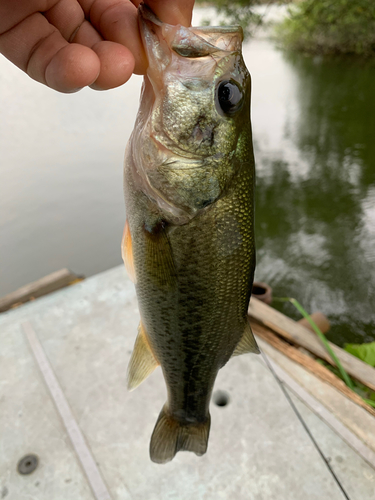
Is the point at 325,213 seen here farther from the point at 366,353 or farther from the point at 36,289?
the point at 36,289

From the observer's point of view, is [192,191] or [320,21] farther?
[320,21]

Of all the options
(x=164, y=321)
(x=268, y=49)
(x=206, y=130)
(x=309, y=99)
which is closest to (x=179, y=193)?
(x=206, y=130)

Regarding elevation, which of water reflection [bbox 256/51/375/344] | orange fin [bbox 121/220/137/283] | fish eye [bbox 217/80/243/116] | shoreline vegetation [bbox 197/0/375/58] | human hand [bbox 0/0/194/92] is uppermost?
shoreline vegetation [bbox 197/0/375/58]

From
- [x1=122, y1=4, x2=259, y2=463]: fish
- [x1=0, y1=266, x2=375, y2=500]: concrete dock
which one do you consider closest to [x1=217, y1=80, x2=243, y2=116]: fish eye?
[x1=122, y1=4, x2=259, y2=463]: fish

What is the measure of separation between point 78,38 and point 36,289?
2.71 meters

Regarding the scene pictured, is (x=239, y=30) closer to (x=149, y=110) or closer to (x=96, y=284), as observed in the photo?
(x=149, y=110)

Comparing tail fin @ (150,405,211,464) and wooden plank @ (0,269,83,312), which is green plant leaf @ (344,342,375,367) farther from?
wooden plank @ (0,269,83,312)

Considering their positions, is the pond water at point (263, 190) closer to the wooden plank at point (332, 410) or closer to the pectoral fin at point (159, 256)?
the wooden plank at point (332, 410)

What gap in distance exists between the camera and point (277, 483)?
6.03 feet

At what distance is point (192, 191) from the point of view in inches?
42.8

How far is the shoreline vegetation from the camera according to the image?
285 inches

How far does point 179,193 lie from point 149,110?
268 mm

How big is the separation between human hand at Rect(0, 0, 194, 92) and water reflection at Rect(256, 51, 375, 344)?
408 cm

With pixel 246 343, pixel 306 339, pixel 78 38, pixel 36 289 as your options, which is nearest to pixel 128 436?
pixel 246 343
